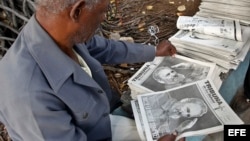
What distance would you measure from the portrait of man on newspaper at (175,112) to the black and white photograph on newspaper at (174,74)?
10 cm

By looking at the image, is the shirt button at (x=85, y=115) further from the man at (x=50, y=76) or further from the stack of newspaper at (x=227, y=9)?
the stack of newspaper at (x=227, y=9)

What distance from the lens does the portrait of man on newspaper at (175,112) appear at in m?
1.23

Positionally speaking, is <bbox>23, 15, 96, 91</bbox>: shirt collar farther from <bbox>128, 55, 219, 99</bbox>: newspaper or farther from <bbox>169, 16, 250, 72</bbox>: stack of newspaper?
<bbox>169, 16, 250, 72</bbox>: stack of newspaper

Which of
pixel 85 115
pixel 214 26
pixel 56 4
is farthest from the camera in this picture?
pixel 214 26

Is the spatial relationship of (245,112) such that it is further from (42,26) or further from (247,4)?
(42,26)

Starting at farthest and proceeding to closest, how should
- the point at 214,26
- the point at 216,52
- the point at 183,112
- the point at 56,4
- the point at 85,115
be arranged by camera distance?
the point at 214,26 → the point at 216,52 → the point at 183,112 → the point at 85,115 → the point at 56,4

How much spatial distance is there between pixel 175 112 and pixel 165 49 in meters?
0.32

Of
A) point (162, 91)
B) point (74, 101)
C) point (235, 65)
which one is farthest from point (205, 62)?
point (74, 101)

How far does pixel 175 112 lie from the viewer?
1.29 m

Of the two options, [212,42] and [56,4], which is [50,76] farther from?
[212,42]

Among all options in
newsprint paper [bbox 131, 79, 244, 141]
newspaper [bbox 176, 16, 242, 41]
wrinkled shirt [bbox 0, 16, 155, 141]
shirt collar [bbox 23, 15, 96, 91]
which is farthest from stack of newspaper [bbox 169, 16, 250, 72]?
shirt collar [bbox 23, 15, 96, 91]

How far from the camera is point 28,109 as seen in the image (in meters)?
0.89

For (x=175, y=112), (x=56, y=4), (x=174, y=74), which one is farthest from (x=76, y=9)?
(x=174, y=74)

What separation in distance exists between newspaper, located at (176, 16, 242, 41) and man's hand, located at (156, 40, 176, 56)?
182 mm
